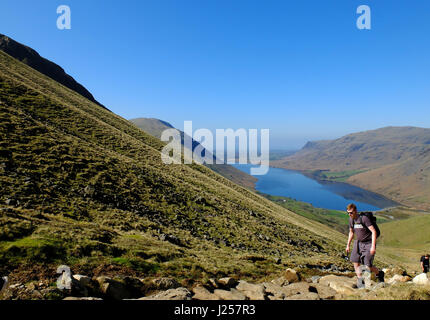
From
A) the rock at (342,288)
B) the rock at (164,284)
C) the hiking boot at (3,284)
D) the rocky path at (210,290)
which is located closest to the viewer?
the hiking boot at (3,284)

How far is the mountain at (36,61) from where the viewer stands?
107750 mm

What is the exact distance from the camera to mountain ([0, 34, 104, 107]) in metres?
108

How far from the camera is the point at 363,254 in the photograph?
399 inches

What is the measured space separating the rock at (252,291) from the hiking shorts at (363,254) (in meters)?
4.67

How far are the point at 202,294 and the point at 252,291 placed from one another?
2.55 m

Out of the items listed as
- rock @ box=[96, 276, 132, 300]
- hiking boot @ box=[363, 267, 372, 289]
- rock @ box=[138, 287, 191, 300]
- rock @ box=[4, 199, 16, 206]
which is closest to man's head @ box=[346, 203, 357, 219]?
hiking boot @ box=[363, 267, 372, 289]

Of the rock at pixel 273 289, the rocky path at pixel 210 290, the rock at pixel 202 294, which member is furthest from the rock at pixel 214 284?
the rock at pixel 273 289

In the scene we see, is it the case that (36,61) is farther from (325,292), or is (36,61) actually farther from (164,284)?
(325,292)

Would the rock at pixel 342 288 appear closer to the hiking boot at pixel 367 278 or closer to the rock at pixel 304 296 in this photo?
the hiking boot at pixel 367 278

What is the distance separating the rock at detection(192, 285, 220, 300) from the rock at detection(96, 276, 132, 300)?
260 centimetres

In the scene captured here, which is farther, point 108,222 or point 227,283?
point 108,222

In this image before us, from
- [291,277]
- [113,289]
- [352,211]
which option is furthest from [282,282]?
[113,289]
